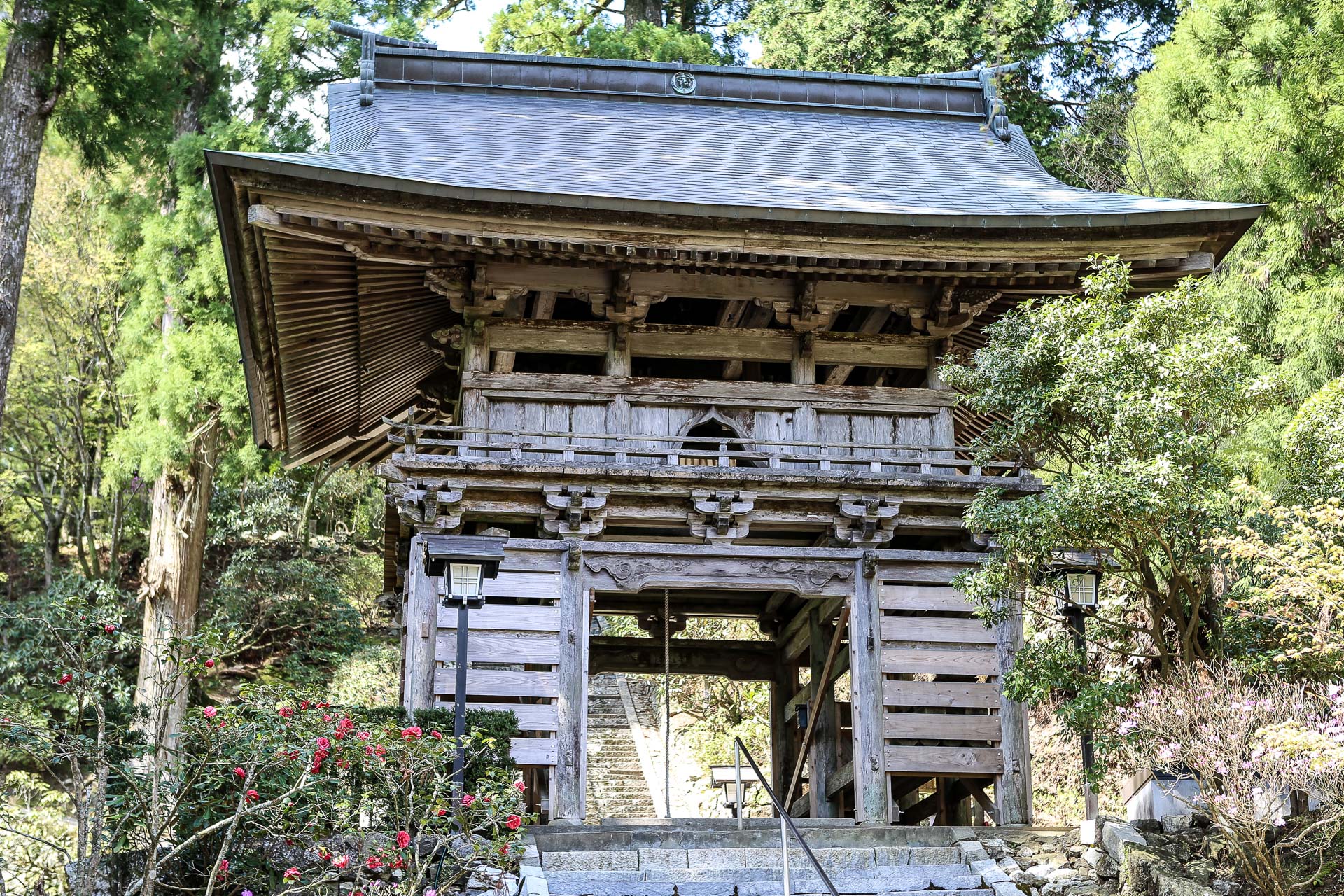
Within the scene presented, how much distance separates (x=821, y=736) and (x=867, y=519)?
3010 mm

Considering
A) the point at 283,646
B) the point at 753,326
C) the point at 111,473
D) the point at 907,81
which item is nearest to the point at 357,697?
the point at 283,646

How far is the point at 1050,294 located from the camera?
40.3ft

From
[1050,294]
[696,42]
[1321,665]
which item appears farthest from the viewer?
[696,42]

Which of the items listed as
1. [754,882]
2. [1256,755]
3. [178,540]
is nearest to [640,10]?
[178,540]

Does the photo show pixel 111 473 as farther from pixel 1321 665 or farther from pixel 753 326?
pixel 1321 665

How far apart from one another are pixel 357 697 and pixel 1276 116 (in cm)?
1419

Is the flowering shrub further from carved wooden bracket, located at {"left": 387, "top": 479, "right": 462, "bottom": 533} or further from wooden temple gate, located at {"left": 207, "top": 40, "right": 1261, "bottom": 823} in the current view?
carved wooden bracket, located at {"left": 387, "top": 479, "right": 462, "bottom": 533}

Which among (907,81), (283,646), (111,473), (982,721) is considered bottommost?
(982,721)

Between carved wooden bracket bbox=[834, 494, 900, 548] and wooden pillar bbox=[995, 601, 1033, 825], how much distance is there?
1276 millimetres

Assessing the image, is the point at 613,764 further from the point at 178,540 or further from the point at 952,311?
the point at 952,311

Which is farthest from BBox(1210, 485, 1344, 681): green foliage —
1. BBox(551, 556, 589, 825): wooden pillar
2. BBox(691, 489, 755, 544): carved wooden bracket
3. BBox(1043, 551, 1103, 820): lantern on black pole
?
BBox(551, 556, 589, 825): wooden pillar

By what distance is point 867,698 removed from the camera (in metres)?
11.3

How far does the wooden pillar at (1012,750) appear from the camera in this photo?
11.0 m

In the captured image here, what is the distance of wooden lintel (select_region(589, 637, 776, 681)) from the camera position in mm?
14523
